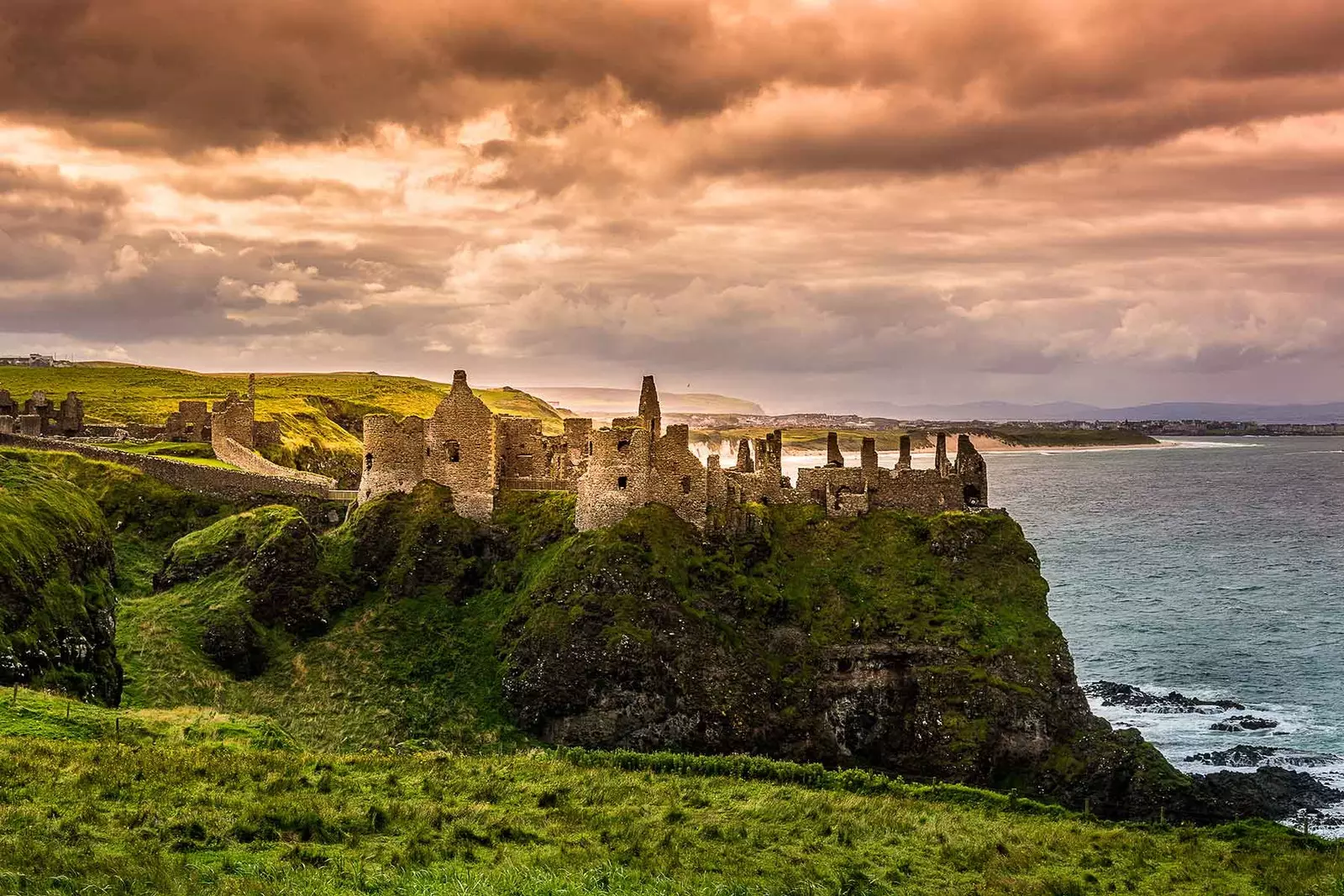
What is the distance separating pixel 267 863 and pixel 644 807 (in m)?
12.8

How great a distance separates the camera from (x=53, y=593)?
38.8 metres

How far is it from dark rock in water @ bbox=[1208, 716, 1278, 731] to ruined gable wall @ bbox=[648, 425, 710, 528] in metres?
33.8

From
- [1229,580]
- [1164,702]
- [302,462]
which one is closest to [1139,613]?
[1229,580]

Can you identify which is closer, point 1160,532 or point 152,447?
point 152,447

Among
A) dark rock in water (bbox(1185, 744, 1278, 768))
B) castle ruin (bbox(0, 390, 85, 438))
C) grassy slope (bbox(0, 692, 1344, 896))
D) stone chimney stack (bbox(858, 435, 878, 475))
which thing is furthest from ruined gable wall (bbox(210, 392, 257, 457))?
dark rock in water (bbox(1185, 744, 1278, 768))

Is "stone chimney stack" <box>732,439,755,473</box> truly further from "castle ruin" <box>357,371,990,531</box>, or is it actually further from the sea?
the sea

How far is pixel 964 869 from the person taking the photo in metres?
31.7

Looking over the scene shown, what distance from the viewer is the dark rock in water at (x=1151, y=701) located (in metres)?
72.4

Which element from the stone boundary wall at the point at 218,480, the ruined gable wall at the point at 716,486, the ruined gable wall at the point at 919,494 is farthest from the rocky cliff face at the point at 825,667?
the stone boundary wall at the point at 218,480

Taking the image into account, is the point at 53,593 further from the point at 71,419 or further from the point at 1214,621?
the point at 1214,621

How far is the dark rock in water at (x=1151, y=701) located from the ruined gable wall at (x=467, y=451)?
40.5m

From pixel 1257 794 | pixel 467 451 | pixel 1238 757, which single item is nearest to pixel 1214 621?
pixel 1238 757

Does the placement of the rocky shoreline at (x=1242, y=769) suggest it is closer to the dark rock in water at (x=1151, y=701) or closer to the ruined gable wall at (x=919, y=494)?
the dark rock in water at (x=1151, y=701)

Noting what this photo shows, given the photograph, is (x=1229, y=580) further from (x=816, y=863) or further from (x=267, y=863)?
(x=267, y=863)
